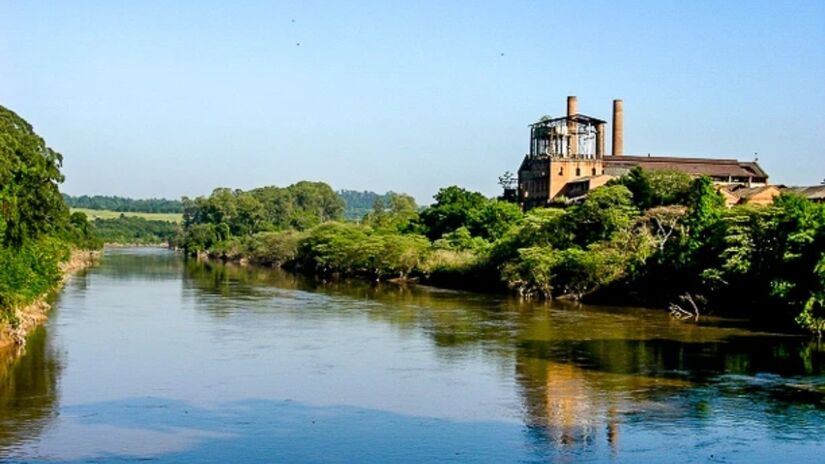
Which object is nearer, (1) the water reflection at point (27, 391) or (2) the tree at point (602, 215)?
(1) the water reflection at point (27, 391)

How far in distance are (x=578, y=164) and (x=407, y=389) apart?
189 feet

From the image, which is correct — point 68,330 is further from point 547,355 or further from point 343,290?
point 343,290

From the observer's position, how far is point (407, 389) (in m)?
26.8

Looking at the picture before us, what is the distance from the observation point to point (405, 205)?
126688mm

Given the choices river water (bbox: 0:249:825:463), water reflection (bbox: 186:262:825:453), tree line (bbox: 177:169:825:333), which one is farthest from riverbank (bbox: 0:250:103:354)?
tree line (bbox: 177:169:825:333)

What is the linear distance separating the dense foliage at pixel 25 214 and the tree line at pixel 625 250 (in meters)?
25.2

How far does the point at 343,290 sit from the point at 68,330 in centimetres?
2688

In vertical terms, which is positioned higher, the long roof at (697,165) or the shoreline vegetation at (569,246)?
the long roof at (697,165)

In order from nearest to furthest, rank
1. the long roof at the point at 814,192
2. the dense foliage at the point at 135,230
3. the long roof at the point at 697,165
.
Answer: the long roof at the point at 814,192 → the long roof at the point at 697,165 → the dense foliage at the point at 135,230

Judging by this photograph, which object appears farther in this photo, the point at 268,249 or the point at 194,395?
the point at 268,249

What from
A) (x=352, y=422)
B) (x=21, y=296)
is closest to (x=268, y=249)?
(x=21, y=296)

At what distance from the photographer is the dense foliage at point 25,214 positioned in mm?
29656

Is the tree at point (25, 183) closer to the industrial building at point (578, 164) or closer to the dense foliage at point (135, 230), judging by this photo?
the industrial building at point (578, 164)

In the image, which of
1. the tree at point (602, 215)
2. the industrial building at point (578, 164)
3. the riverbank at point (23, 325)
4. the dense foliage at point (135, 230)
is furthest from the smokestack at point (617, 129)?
the dense foliage at point (135, 230)
